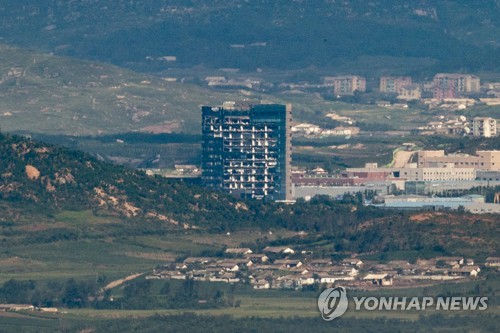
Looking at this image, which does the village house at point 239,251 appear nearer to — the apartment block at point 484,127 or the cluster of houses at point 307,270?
the cluster of houses at point 307,270

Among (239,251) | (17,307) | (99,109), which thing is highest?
(99,109)

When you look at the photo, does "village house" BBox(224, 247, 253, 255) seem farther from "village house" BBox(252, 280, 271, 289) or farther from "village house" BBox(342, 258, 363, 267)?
"village house" BBox(252, 280, 271, 289)

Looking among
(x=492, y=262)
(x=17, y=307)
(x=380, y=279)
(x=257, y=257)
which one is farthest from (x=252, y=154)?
(x=17, y=307)

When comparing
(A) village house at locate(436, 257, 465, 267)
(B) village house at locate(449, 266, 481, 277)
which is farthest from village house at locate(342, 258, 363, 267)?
(B) village house at locate(449, 266, 481, 277)

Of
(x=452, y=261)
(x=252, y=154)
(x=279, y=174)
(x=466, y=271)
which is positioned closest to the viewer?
(x=466, y=271)

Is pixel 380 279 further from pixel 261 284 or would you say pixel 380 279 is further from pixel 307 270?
pixel 307 270

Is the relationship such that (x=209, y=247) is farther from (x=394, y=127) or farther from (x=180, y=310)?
(x=394, y=127)
